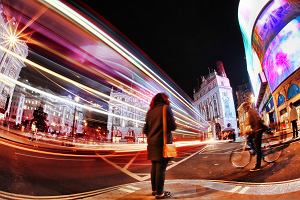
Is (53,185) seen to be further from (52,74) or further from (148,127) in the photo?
(52,74)

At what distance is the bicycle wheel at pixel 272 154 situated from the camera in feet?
17.9

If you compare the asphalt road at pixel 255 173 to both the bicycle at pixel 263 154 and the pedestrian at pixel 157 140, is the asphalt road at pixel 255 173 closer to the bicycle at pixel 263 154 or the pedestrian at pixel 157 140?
the bicycle at pixel 263 154

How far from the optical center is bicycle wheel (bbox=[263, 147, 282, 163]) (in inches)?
215

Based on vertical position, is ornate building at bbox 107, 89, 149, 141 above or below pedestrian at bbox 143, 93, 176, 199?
above

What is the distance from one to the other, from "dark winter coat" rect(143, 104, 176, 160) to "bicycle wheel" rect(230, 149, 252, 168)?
300cm

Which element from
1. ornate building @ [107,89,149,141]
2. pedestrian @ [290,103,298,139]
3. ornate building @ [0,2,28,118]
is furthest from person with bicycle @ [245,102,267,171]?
ornate building @ [107,89,149,141]

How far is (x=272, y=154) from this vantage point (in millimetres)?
5562

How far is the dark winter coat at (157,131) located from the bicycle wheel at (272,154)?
3.31m

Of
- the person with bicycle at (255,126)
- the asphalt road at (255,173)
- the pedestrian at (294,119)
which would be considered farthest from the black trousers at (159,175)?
the pedestrian at (294,119)

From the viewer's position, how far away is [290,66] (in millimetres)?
9508

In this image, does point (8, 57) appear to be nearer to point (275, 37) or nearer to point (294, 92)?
point (294, 92)

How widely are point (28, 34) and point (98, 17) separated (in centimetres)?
281

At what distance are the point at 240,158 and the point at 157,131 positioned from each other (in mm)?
3327

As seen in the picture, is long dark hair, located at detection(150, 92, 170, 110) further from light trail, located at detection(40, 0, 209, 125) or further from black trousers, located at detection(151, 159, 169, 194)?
light trail, located at detection(40, 0, 209, 125)
